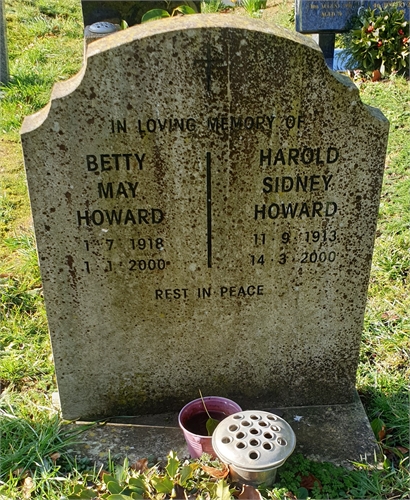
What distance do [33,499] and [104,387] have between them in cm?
59

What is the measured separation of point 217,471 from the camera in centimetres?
246

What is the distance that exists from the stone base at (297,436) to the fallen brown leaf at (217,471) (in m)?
0.24

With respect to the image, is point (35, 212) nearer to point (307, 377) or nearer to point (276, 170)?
point (276, 170)

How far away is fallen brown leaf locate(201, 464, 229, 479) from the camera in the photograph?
8.00ft

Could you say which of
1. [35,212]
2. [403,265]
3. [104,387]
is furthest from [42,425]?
[403,265]

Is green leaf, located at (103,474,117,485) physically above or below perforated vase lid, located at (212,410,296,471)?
below

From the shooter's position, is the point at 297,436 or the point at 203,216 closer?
the point at 203,216

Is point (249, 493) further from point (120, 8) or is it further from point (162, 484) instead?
point (120, 8)

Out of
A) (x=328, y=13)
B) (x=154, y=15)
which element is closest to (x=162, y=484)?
(x=154, y=15)

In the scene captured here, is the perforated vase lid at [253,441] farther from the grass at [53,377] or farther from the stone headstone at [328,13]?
the stone headstone at [328,13]

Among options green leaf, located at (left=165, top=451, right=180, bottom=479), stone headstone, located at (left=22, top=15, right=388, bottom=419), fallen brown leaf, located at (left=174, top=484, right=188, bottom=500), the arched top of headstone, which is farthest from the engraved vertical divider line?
fallen brown leaf, located at (left=174, top=484, right=188, bottom=500)

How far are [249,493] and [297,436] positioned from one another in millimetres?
480

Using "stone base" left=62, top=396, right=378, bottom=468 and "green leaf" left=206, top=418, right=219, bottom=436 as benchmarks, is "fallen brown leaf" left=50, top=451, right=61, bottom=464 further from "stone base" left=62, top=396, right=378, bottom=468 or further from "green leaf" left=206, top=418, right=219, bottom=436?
"green leaf" left=206, top=418, right=219, bottom=436

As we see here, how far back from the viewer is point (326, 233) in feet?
8.71
